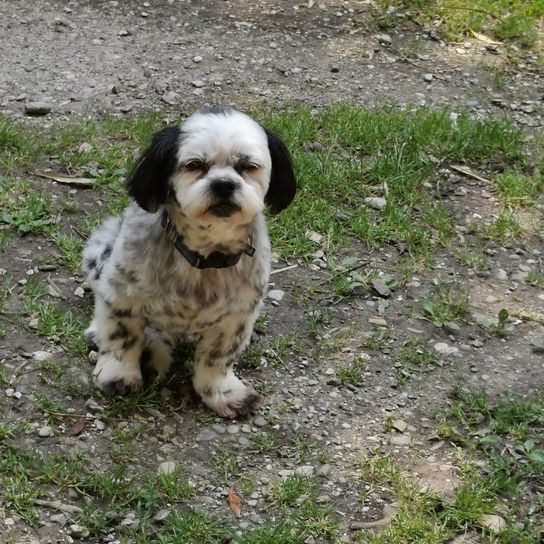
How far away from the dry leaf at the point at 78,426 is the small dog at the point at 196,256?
0.19m

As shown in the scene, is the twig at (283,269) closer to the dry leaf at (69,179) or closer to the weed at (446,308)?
the weed at (446,308)

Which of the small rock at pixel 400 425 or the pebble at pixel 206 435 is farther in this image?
the small rock at pixel 400 425

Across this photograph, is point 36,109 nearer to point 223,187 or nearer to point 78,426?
point 78,426

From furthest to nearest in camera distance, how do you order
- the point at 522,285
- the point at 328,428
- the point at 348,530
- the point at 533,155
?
the point at 533,155 → the point at 522,285 → the point at 328,428 → the point at 348,530

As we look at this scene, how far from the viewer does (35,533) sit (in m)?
3.28

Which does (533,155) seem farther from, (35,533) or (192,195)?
(35,533)

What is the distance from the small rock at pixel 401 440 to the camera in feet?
12.9

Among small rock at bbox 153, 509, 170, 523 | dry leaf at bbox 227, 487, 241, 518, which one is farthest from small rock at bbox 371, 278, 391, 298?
small rock at bbox 153, 509, 170, 523

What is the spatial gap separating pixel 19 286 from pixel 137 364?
849mm

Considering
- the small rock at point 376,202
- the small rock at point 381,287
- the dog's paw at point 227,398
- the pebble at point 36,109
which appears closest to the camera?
the dog's paw at point 227,398

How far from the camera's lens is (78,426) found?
A: 148 inches

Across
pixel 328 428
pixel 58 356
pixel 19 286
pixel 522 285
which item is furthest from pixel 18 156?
pixel 522 285

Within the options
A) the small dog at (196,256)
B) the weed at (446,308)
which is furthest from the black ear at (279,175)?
the weed at (446,308)

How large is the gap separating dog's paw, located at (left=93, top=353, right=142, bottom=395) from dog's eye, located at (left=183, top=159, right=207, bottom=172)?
3.10 ft
